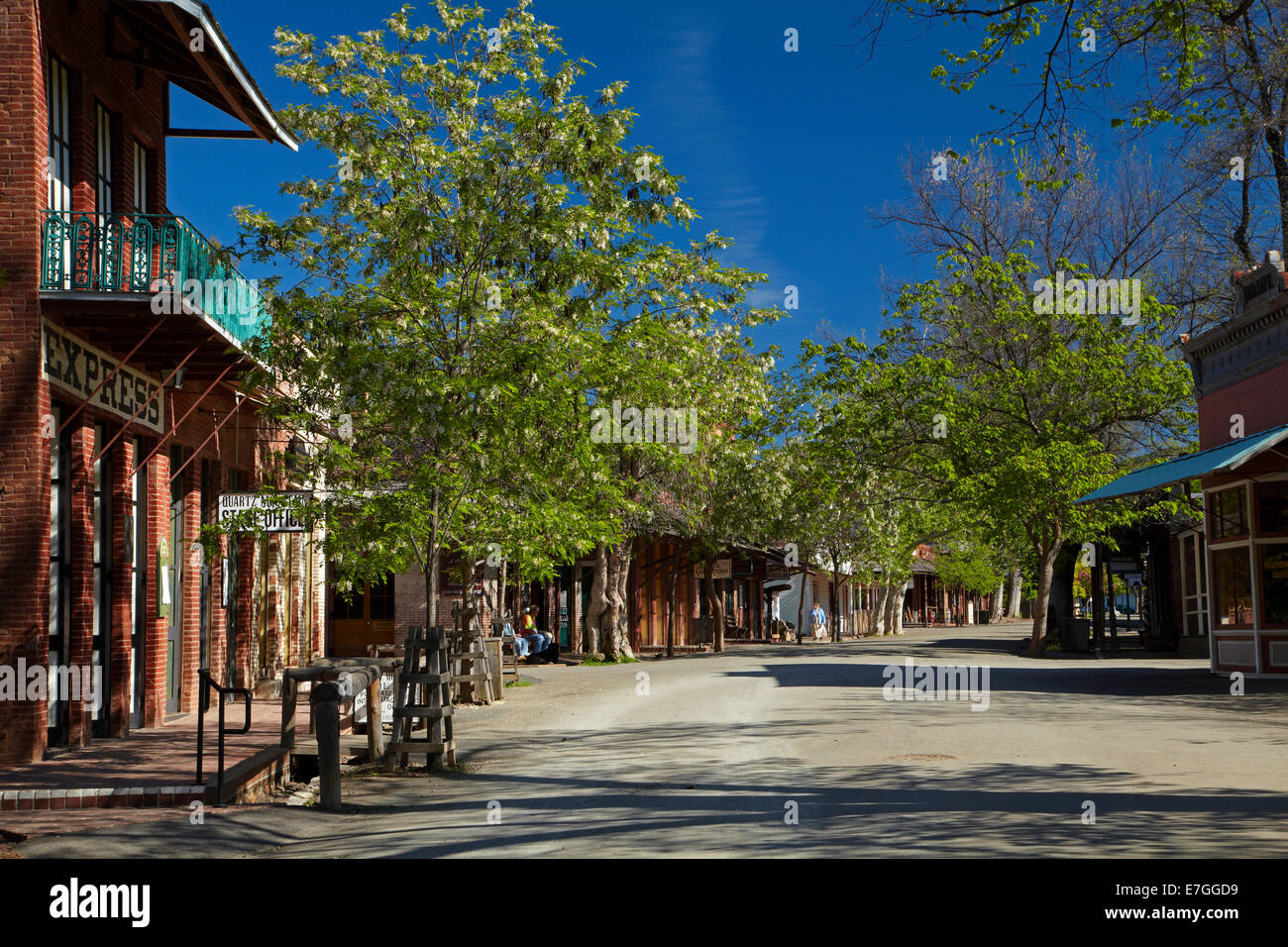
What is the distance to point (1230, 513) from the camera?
903 inches

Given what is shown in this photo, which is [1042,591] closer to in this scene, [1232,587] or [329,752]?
[1232,587]

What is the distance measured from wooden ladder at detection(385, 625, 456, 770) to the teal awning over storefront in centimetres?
1143

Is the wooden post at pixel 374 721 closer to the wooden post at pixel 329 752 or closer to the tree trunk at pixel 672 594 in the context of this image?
the wooden post at pixel 329 752

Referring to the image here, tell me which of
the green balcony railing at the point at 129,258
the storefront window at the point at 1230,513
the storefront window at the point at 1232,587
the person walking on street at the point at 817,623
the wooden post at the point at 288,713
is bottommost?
the person walking on street at the point at 817,623

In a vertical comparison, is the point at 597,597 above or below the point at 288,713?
above

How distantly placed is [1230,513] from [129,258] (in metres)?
18.5

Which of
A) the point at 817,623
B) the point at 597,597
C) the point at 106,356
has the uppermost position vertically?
the point at 106,356

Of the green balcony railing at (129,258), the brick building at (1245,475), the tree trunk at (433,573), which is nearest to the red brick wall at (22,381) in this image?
the green balcony railing at (129,258)

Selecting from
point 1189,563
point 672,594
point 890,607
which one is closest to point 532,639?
point 672,594

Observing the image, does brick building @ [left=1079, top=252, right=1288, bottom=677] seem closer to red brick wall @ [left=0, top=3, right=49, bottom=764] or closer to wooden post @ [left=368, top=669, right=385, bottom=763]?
wooden post @ [left=368, top=669, right=385, bottom=763]

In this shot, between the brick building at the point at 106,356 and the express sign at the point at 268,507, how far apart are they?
57 cm

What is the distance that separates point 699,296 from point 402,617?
40.2 ft

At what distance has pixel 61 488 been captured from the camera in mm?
14016

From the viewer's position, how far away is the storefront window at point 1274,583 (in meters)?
21.4
